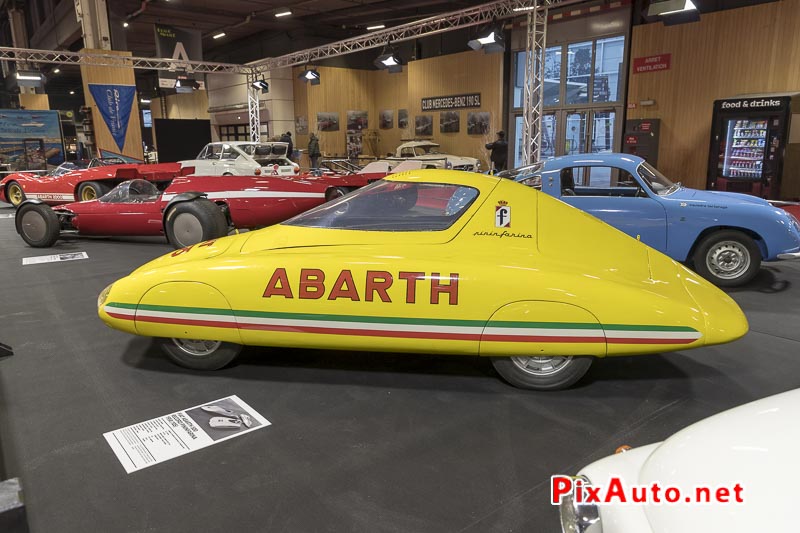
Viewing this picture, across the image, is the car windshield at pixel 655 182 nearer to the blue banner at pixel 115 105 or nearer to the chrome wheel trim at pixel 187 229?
the chrome wheel trim at pixel 187 229

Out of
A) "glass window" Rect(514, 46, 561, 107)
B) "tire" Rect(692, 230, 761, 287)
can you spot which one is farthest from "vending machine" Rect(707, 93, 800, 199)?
"tire" Rect(692, 230, 761, 287)

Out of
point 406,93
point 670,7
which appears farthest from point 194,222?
point 406,93

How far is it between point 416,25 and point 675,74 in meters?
6.75

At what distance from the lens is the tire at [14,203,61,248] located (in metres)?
8.28

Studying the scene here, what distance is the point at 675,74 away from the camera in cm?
1388

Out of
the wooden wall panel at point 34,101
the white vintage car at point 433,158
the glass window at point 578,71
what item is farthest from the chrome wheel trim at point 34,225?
the wooden wall panel at point 34,101

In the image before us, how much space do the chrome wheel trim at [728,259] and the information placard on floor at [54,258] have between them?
8.22 m

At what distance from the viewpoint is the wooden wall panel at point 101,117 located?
17.5m

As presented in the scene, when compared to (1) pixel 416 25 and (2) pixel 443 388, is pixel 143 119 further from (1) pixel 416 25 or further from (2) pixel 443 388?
(2) pixel 443 388

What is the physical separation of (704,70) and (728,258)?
9526mm

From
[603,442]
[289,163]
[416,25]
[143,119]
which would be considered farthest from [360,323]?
[143,119]

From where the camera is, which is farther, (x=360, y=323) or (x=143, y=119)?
(x=143, y=119)

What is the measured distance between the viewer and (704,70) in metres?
13.4

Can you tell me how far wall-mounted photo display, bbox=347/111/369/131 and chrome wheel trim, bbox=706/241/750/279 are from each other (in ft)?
65.8
